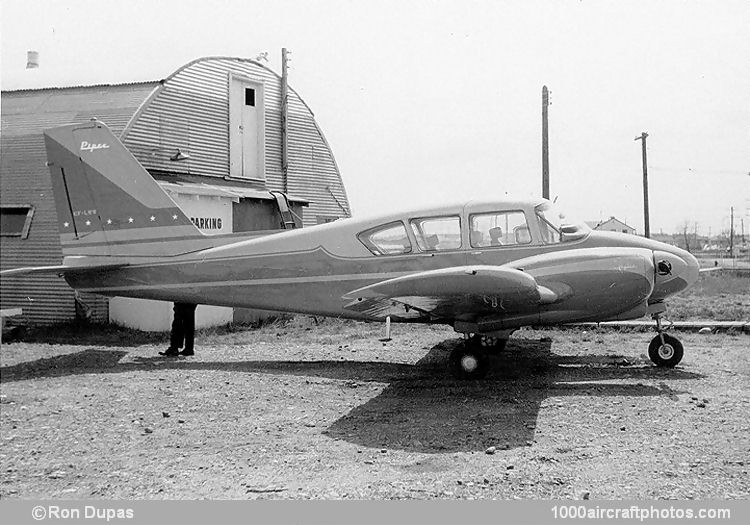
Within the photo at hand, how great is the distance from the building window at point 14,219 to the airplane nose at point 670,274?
38.0 feet

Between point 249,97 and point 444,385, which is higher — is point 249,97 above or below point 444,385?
above

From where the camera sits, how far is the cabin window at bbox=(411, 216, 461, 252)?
28.4 feet

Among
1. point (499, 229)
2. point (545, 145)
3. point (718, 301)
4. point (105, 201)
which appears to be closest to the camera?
point (499, 229)

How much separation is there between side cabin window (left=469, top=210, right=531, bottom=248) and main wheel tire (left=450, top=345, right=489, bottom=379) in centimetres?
136

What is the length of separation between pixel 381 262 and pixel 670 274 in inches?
140

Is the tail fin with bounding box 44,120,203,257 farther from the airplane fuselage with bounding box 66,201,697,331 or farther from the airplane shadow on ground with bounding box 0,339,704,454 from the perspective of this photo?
the airplane shadow on ground with bounding box 0,339,704,454

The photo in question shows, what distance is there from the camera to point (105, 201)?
388 inches

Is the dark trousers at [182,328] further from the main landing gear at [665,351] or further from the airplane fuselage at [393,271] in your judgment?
the main landing gear at [665,351]

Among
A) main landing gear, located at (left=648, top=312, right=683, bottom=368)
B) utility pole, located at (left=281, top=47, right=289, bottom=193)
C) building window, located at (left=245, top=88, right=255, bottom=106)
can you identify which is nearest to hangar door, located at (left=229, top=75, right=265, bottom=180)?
building window, located at (left=245, top=88, right=255, bottom=106)

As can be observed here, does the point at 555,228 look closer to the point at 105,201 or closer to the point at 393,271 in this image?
the point at 393,271

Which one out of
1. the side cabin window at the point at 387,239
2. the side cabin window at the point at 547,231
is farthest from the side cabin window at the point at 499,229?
the side cabin window at the point at 387,239

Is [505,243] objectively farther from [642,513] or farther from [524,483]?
[642,513]

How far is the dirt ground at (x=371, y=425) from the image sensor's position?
14.6ft

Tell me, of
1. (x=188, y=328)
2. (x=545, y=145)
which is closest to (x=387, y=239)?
(x=188, y=328)
